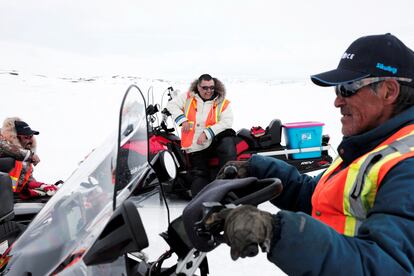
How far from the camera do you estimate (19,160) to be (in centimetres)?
419

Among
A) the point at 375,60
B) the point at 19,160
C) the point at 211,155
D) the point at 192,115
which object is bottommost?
the point at 211,155

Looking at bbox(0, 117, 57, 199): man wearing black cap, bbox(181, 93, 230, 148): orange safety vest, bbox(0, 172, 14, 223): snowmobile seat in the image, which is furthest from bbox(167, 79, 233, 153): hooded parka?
bbox(0, 172, 14, 223): snowmobile seat

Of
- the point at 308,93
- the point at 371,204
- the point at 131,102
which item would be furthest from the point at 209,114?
the point at 308,93

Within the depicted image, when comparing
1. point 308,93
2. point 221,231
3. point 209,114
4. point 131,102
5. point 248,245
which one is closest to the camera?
point 248,245

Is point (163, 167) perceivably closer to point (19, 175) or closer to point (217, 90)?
point (19, 175)

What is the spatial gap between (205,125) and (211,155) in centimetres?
38

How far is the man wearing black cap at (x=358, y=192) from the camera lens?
0.99m

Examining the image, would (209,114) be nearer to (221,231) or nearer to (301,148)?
(301,148)

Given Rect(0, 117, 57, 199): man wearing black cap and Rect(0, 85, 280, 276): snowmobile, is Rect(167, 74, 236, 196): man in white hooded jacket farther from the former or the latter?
Rect(0, 85, 280, 276): snowmobile

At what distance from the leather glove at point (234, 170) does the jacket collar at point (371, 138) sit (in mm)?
441

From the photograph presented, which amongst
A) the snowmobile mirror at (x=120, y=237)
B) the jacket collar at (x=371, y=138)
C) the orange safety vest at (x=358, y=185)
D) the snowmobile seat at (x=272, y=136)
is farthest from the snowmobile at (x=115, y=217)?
the snowmobile seat at (x=272, y=136)

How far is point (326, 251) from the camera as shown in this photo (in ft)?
3.23

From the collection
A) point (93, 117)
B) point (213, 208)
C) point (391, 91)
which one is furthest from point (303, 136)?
point (93, 117)

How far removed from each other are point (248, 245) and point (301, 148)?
4.42 m
